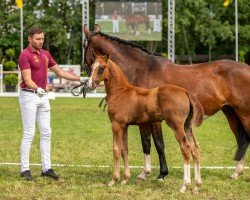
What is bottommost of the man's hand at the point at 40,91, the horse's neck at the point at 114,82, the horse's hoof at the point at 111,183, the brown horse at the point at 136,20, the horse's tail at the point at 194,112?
the horse's hoof at the point at 111,183

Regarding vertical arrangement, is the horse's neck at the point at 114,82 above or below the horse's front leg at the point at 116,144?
above

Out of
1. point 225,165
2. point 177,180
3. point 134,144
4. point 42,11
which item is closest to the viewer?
point 177,180

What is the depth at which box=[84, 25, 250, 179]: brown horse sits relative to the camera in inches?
389

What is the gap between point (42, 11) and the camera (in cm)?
5844

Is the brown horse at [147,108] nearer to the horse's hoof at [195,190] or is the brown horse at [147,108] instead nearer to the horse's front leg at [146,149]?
the horse's hoof at [195,190]

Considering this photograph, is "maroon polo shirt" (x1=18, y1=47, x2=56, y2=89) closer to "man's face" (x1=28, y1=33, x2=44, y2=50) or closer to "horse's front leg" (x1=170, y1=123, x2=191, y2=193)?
"man's face" (x1=28, y1=33, x2=44, y2=50)

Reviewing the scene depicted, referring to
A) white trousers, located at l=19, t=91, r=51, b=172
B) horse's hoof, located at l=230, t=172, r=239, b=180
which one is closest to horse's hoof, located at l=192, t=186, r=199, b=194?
horse's hoof, located at l=230, t=172, r=239, b=180

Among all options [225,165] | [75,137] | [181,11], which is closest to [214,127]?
[75,137]

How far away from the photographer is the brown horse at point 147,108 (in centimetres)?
855

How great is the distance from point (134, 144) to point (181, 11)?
45617 millimetres

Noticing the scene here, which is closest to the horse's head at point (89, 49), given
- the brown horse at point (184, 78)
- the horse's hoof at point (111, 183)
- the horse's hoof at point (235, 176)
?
the brown horse at point (184, 78)

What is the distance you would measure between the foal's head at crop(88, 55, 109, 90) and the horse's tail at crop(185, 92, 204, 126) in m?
1.24

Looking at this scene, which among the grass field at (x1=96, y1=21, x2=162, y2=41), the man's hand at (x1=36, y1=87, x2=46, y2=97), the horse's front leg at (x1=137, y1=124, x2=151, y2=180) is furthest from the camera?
the grass field at (x1=96, y1=21, x2=162, y2=41)

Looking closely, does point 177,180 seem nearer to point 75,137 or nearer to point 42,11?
point 75,137
